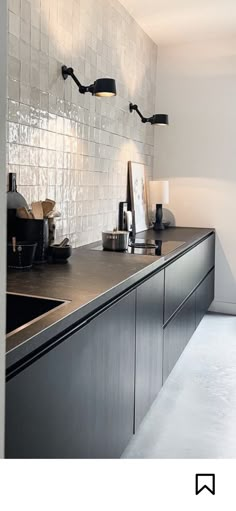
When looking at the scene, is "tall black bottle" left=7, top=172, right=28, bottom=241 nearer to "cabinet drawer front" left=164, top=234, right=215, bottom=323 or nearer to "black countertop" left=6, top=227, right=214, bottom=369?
"black countertop" left=6, top=227, right=214, bottom=369

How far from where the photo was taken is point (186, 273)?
3.16 metres

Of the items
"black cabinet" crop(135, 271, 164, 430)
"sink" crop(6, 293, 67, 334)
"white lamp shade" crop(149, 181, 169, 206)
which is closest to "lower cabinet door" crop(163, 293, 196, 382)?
"black cabinet" crop(135, 271, 164, 430)

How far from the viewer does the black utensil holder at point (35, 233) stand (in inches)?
83.0

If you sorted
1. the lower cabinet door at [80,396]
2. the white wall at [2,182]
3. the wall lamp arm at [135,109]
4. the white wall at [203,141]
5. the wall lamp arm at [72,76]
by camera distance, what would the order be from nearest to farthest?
the white wall at [2,182]
the lower cabinet door at [80,396]
the wall lamp arm at [72,76]
the wall lamp arm at [135,109]
the white wall at [203,141]

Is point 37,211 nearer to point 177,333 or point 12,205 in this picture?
point 12,205

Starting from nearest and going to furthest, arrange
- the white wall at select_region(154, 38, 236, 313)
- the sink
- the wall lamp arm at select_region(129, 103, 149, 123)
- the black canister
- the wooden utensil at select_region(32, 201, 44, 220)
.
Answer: the sink, the black canister, the wooden utensil at select_region(32, 201, 44, 220), the wall lamp arm at select_region(129, 103, 149, 123), the white wall at select_region(154, 38, 236, 313)

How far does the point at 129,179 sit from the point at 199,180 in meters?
0.98

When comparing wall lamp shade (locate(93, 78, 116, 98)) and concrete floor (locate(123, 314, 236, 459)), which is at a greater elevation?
wall lamp shade (locate(93, 78, 116, 98))

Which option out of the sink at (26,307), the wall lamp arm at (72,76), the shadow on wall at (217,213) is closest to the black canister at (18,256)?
the sink at (26,307)

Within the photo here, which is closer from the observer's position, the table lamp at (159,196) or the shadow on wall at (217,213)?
the table lamp at (159,196)

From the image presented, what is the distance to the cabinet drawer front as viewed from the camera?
2.65 meters

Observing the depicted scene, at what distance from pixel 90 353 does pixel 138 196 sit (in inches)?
105

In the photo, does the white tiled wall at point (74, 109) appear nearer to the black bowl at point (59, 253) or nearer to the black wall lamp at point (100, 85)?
the black wall lamp at point (100, 85)
